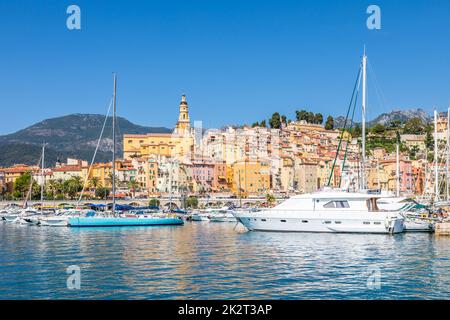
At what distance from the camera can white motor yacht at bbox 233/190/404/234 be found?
1487 inches

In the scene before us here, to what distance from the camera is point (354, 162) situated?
117 metres

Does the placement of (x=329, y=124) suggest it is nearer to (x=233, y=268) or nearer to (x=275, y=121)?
(x=275, y=121)

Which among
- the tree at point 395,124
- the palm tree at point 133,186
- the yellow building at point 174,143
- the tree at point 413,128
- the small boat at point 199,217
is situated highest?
the tree at point 395,124

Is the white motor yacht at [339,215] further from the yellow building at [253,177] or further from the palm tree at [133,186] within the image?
the yellow building at [253,177]

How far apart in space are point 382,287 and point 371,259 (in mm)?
7546

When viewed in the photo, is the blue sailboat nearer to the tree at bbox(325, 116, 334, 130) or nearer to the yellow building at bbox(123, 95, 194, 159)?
the yellow building at bbox(123, 95, 194, 159)

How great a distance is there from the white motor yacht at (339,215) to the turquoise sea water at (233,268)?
192cm

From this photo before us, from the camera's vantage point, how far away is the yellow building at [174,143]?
424 ft

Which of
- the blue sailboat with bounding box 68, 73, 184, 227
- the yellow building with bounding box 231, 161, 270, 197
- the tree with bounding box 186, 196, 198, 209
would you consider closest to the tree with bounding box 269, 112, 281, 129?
the yellow building with bounding box 231, 161, 270, 197

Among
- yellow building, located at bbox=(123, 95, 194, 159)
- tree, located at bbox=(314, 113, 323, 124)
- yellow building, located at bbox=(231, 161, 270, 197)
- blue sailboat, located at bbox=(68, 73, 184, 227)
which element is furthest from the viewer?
tree, located at bbox=(314, 113, 323, 124)

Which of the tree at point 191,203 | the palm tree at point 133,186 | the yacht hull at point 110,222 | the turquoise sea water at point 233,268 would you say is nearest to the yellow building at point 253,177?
the palm tree at point 133,186

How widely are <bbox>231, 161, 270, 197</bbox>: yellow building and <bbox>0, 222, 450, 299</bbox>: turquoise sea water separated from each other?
7845 centimetres

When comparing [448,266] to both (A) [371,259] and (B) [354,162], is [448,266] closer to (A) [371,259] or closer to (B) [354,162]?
(A) [371,259]
